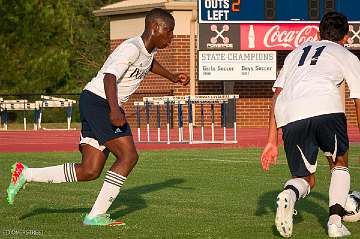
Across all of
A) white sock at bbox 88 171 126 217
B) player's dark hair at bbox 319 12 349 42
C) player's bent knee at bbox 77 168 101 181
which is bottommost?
white sock at bbox 88 171 126 217

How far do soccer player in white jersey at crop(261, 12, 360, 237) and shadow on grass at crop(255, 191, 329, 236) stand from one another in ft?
2.26

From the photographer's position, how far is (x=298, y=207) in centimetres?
1172

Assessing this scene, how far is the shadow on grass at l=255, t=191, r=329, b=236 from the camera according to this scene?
1077 centimetres

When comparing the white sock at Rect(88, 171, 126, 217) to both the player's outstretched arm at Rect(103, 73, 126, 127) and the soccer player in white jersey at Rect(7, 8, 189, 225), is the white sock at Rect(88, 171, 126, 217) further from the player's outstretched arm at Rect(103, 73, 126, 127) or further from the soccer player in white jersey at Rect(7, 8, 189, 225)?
the player's outstretched arm at Rect(103, 73, 126, 127)

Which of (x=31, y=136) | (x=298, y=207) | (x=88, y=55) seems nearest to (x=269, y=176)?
(x=298, y=207)

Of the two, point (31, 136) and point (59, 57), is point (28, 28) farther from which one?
point (31, 136)

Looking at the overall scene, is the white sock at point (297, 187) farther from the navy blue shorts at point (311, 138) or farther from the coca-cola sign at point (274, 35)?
the coca-cola sign at point (274, 35)

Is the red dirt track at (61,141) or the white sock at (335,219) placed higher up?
the white sock at (335,219)

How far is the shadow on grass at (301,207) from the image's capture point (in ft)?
35.3

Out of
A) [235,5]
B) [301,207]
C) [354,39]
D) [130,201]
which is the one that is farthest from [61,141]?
[301,207]

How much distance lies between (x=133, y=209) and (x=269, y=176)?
15.9 ft

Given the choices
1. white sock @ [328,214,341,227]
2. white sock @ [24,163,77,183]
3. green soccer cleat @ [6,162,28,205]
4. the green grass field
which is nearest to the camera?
white sock @ [328,214,341,227]

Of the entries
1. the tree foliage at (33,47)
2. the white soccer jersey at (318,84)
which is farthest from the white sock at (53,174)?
the tree foliage at (33,47)

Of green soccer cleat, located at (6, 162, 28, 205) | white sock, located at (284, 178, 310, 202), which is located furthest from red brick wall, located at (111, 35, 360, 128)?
white sock, located at (284, 178, 310, 202)
